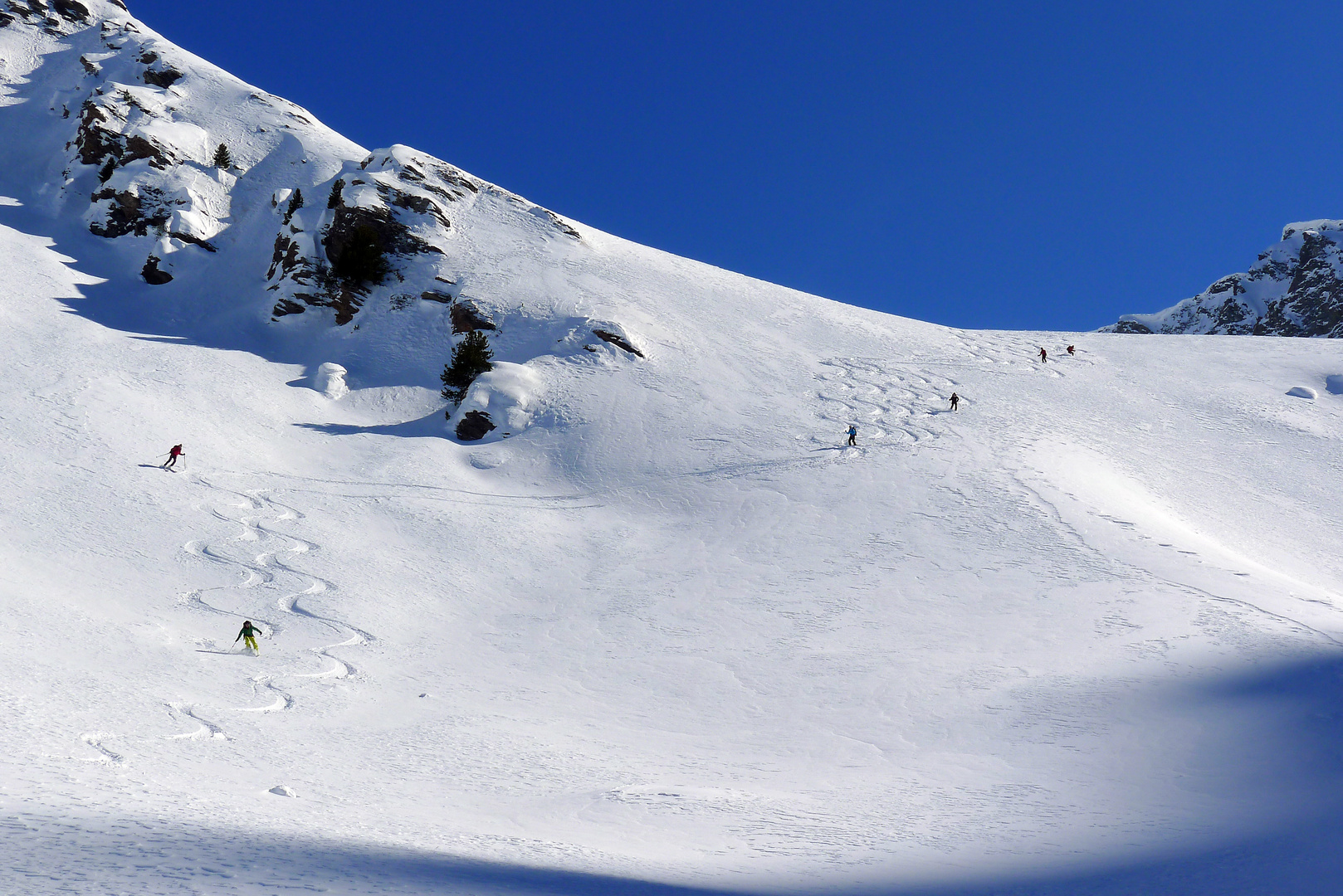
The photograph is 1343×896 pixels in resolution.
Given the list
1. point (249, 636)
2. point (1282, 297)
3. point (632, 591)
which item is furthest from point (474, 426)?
point (1282, 297)

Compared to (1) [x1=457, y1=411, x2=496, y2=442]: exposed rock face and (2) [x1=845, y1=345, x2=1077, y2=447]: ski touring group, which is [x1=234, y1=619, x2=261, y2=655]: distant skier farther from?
(2) [x1=845, y1=345, x2=1077, y2=447]: ski touring group

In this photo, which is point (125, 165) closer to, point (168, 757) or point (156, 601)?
point (156, 601)

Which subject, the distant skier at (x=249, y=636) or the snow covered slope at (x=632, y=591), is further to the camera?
the distant skier at (x=249, y=636)

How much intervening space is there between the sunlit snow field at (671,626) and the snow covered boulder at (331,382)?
93 cm

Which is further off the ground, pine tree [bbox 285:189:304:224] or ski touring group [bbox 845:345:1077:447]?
pine tree [bbox 285:189:304:224]

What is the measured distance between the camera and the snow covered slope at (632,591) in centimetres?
998

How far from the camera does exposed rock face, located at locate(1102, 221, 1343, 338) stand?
11512cm

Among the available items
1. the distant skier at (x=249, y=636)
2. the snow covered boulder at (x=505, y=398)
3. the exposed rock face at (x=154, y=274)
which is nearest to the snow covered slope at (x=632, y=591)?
the snow covered boulder at (x=505, y=398)

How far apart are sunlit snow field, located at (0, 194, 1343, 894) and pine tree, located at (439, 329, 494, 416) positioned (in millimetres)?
1793

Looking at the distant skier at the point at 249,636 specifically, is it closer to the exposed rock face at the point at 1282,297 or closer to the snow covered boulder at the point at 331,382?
the snow covered boulder at the point at 331,382

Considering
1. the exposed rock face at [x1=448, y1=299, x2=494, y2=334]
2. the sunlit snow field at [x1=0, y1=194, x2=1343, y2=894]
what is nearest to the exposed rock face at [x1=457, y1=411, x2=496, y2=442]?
the sunlit snow field at [x1=0, y1=194, x2=1343, y2=894]

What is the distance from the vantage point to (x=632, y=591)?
24.1m

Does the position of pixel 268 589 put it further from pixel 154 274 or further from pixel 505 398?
pixel 154 274

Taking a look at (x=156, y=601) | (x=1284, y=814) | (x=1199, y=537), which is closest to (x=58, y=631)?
(x=156, y=601)
